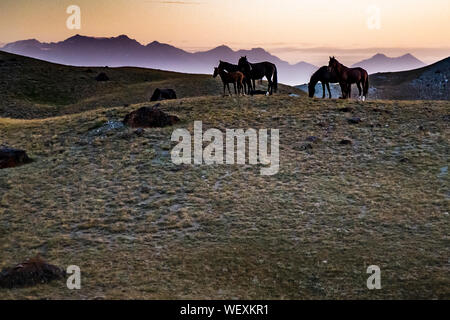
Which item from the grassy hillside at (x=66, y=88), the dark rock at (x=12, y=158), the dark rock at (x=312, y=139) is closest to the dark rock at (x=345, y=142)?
the dark rock at (x=312, y=139)

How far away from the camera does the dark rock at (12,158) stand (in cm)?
2823

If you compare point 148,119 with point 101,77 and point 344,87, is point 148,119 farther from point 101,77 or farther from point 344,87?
Result: point 101,77

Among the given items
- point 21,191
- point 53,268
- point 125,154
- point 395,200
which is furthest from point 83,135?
point 395,200

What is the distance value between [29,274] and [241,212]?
30.6 feet

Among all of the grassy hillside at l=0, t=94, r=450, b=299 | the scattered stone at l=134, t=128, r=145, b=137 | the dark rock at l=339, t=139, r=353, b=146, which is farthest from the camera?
the scattered stone at l=134, t=128, r=145, b=137

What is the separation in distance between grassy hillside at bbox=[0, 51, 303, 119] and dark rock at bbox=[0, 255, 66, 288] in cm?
4807

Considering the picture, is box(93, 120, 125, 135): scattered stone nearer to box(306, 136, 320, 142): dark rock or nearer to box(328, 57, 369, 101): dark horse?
box(306, 136, 320, 142): dark rock

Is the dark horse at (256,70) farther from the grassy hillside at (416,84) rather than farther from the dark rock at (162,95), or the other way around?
the grassy hillside at (416,84)

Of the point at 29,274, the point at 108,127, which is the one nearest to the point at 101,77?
the point at 108,127

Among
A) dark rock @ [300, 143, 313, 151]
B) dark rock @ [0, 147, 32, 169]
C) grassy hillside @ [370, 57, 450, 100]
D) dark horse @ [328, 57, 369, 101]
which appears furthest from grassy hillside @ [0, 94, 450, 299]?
grassy hillside @ [370, 57, 450, 100]

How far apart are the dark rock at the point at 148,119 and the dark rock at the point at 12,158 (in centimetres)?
797

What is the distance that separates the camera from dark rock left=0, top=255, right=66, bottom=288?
46.5ft

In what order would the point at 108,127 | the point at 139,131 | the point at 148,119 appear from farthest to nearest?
the point at 148,119, the point at 108,127, the point at 139,131

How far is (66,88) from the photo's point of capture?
7638 cm
